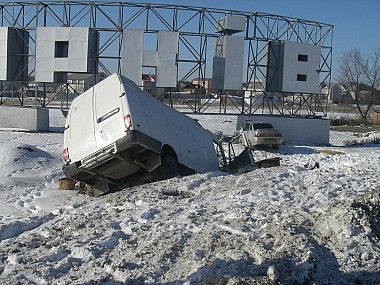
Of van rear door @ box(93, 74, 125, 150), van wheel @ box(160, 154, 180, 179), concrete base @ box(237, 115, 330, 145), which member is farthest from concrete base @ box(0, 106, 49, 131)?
van rear door @ box(93, 74, 125, 150)

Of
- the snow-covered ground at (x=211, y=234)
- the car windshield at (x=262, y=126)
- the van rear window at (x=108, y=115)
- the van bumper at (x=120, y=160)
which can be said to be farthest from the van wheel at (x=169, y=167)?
the car windshield at (x=262, y=126)

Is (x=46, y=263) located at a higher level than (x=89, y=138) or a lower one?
lower

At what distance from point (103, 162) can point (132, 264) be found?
17.1 feet

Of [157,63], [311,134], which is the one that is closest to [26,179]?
[157,63]

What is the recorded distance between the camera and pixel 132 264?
6.15 metres

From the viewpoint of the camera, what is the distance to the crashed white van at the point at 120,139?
10812 mm

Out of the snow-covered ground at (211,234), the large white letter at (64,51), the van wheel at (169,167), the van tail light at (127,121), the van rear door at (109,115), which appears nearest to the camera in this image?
the snow-covered ground at (211,234)

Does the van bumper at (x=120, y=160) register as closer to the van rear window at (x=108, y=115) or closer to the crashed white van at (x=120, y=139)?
the crashed white van at (x=120, y=139)

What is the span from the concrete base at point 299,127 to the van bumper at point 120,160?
20.6 m

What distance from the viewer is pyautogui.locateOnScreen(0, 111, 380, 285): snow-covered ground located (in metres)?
6.00

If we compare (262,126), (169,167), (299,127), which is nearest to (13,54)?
(262,126)

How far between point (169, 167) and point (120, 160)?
4.66 ft

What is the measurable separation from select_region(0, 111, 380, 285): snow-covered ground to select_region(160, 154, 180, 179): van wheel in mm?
1299

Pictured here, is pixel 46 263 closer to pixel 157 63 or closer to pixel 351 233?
pixel 351 233
